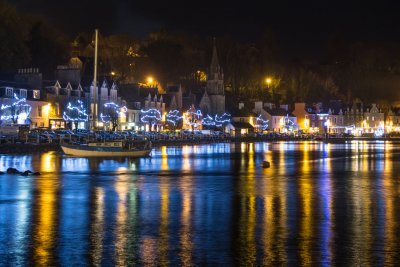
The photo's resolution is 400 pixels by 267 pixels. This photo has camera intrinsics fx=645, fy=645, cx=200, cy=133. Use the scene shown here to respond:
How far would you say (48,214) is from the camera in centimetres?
2177

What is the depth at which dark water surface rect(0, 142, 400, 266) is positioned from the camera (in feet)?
50.0

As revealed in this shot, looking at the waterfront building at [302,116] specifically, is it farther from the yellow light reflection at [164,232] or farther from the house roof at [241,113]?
the yellow light reflection at [164,232]

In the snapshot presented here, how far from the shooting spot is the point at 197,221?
808 inches

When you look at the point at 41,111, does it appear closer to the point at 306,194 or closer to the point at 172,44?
the point at 306,194

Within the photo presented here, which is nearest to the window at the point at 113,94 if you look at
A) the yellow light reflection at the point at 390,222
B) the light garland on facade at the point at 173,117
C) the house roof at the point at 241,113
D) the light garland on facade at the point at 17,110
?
the light garland on facade at the point at 173,117

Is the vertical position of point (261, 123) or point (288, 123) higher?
point (288, 123)

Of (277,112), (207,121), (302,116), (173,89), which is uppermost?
(173,89)

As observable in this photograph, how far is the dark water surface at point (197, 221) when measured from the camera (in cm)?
1525

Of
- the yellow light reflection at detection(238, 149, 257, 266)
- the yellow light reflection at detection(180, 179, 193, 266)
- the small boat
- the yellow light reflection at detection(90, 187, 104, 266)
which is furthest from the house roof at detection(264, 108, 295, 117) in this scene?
the yellow light reflection at detection(90, 187, 104, 266)

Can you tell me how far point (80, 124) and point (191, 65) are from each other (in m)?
75.3

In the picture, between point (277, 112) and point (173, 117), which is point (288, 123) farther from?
point (173, 117)

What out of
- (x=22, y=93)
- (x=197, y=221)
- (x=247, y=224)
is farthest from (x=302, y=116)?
(x=247, y=224)

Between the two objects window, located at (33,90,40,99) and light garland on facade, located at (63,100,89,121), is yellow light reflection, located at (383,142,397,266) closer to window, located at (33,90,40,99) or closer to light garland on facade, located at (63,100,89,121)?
window, located at (33,90,40,99)

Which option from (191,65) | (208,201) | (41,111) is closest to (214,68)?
(191,65)
